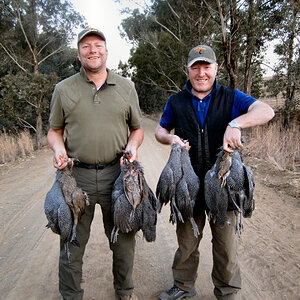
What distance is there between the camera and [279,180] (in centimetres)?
652

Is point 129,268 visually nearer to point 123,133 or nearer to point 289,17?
point 123,133

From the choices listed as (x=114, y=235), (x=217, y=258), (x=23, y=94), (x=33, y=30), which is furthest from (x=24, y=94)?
(x=217, y=258)

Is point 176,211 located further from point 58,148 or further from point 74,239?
point 58,148

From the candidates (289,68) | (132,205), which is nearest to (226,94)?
(132,205)

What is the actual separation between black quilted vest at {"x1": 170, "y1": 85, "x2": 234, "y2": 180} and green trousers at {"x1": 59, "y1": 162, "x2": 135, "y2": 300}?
2.69ft

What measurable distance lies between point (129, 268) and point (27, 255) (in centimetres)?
189

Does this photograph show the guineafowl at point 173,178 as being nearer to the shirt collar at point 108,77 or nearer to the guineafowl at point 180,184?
the guineafowl at point 180,184

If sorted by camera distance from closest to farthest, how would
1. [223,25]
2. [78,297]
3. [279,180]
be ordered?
[78,297]
[279,180]
[223,25]

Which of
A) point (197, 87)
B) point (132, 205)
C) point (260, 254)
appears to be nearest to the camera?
point (132, 205)

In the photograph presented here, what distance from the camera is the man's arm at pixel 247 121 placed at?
7.36 feet

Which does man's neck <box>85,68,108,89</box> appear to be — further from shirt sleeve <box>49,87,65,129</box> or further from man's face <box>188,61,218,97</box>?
man's face <box>188,61,218,97</box>

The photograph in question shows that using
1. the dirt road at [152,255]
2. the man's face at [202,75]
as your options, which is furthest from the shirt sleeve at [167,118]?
the dirt road at [152,255]

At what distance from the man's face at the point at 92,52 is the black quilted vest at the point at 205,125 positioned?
874mm

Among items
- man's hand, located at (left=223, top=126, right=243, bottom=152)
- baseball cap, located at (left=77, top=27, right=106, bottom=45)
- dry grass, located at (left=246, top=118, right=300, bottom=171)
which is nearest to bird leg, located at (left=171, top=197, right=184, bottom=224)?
man's hand, located at (left=223, top=126, right=243, bottom=152)
